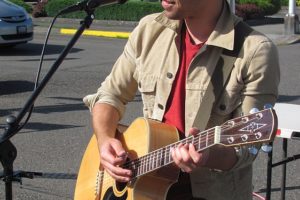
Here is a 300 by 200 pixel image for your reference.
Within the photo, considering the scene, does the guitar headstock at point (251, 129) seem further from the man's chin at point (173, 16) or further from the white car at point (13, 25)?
the white car at point (13, 25)

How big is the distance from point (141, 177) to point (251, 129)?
2.26 feet

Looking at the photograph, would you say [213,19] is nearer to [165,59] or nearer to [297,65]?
[165,59]

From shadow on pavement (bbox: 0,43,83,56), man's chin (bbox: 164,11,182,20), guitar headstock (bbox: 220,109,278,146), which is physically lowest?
shadow on pavement (bbox: 0,43,83,56)

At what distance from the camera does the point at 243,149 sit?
2475 millimetres

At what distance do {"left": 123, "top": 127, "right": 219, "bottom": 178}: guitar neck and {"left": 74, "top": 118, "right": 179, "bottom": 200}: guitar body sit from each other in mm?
28

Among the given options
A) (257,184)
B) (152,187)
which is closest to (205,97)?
(152,187)

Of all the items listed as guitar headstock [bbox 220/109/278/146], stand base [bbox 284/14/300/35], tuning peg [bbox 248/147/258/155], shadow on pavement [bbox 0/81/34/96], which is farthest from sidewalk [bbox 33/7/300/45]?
guitar headstock [bbox 220/109/278/146]

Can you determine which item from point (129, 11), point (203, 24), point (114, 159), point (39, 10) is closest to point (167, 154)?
point (114, 159)

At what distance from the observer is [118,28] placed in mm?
21219

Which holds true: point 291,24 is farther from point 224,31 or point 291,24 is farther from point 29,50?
point 224,31

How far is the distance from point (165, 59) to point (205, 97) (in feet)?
0.93

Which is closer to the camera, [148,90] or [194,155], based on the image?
[194,155]

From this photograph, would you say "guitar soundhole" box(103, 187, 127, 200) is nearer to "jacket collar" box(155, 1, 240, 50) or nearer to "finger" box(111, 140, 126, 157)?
"finger" box(111, 140, 126, 157)

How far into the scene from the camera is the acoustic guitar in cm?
224
